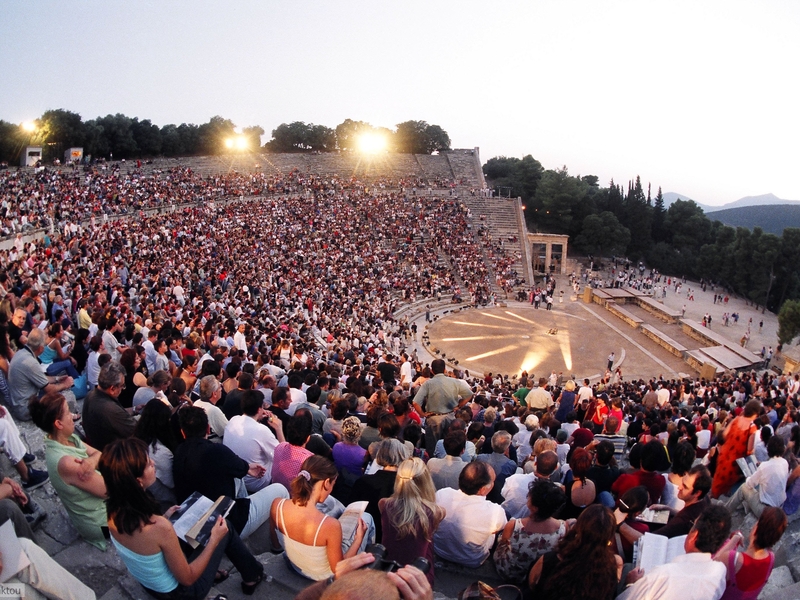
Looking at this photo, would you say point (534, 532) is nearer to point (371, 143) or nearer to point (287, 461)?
point (287, 461)

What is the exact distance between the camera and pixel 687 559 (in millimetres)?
3631

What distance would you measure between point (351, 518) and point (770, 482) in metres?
4.59

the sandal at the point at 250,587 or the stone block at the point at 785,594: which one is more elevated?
the sandal at the point at 250,587

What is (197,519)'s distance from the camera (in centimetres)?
378

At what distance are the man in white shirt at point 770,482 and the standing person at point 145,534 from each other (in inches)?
216

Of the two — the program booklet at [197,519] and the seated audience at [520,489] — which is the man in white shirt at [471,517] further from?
the program booklet at [197,519]

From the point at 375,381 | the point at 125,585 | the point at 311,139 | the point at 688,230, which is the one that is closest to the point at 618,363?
the point at 375,381

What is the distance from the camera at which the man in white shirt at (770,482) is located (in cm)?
575

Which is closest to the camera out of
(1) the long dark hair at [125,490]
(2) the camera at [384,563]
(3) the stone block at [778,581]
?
(2) the camera at [384,563]

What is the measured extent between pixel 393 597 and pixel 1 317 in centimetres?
914

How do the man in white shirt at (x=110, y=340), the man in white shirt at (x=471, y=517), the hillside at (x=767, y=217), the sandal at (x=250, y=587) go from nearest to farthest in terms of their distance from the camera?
the sandal at (x=250, y=587), the man in white shirt at (x=471, y=517), the man in white shirt at (x=110, y=340), the hillside at (x=767, y=217)

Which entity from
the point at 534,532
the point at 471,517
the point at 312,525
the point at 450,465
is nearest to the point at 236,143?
the point at 450,465

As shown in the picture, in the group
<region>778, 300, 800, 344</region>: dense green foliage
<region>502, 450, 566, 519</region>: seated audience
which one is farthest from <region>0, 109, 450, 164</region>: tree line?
<region>502, 450, 566, 519</region>: seated audience

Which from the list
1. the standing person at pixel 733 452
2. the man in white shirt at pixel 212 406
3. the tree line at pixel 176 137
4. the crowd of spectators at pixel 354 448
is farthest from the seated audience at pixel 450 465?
the tree line at pixel 176 137
